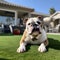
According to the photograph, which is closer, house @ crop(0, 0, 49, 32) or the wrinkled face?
the wrinkled face

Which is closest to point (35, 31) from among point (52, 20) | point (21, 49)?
point (21, 49)

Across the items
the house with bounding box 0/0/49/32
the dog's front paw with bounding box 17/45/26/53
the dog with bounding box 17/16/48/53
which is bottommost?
the dog's front paw with bounding box 17/45/26/53

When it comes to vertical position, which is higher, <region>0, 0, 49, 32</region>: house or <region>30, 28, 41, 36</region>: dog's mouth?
<region>0, 0, 49, 32</region>: house

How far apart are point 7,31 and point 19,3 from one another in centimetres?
525

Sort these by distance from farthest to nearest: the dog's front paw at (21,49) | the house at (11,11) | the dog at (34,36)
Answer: the house at (11,11)
the dog at (34,36)
the dog's front paw at (21,49)

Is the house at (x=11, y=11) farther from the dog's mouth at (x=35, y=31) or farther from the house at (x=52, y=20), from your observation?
the dog's mouth at (x=35, y=31)

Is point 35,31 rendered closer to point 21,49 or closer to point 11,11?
point 21,49

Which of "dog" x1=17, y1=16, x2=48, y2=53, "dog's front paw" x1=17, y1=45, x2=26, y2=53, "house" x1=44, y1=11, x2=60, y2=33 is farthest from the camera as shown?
"house" x1=44, y1=11, x2=60, y2=33

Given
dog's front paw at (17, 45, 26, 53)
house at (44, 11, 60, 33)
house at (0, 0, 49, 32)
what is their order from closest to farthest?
dog's front paw at (17, 45, 26, 53) → house at (0, 0, 49, 32) → house at (44, 11, 60, 33)

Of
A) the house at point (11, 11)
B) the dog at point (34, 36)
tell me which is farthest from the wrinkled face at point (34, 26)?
the house at point (11, 11)

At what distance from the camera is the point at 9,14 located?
1839 centimetres

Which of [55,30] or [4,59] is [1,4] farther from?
[4,59]

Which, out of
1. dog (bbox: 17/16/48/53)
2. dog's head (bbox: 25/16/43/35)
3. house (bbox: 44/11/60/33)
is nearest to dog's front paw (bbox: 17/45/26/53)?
dog (bbox: 17/16/48/53)

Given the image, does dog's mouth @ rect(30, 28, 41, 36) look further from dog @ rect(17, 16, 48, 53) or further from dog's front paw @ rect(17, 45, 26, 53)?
dog's front paw @ rect(17, 45, 26, 53)
